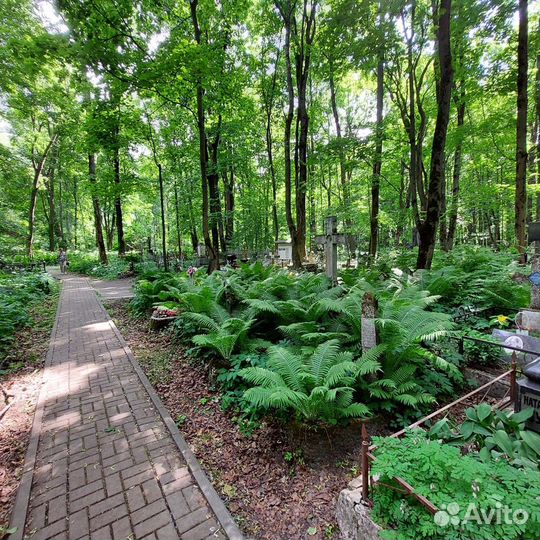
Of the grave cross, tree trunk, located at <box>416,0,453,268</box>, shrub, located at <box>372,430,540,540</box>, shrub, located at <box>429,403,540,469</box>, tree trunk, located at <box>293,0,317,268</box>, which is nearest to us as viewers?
shrub, located at <box>372,430,540,540</box>

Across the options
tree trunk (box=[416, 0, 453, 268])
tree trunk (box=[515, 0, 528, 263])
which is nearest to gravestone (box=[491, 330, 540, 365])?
tree trunk (box=[416, 0, 453, 268])

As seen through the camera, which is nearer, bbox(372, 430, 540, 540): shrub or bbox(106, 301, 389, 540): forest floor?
bbox(372, 430, 540, 540): shrub

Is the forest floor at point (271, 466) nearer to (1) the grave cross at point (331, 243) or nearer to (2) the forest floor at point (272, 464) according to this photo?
(2) the forest floor at point (272, 464)

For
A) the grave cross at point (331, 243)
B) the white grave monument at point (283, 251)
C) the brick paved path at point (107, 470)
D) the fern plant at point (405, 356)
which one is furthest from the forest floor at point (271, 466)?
the white grave monument at point (283, 251)

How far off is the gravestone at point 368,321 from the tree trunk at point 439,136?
13.8 feet

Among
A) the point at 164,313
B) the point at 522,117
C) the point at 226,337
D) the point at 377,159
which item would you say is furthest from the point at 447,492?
the point at 377,159

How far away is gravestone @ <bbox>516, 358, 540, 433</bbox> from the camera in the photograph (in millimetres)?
2104

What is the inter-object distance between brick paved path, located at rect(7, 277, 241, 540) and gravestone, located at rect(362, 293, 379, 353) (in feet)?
6.74

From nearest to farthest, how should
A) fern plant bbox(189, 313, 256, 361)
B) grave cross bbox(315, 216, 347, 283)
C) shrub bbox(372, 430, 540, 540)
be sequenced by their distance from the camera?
shrub bbox(372, 430, 540, 540) < fern plant bbox(189, 313, 256, 361) < grave cross bbox(315, 216, 347, 283)

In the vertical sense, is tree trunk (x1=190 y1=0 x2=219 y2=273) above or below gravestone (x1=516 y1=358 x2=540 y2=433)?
above

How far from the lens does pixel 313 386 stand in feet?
9.39

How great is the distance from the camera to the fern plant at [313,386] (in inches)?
101

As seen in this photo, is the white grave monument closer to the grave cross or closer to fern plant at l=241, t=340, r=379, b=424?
the grave cross

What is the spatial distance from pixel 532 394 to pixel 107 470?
3619 millimetres
